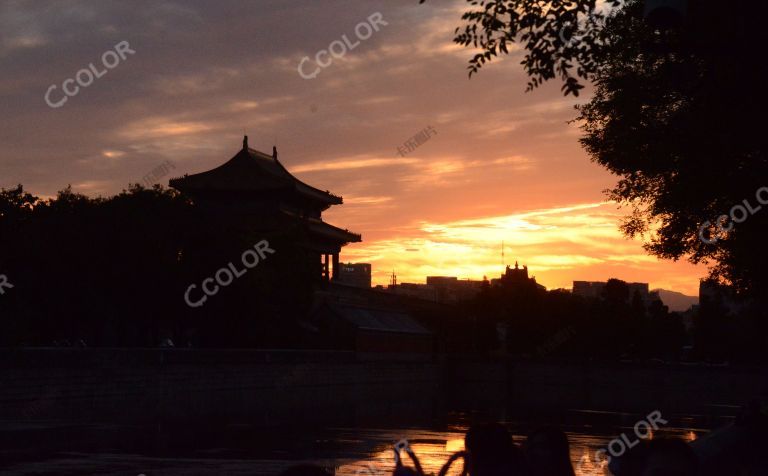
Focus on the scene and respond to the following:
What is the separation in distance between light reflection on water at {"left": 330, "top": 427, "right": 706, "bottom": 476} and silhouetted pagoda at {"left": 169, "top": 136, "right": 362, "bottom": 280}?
35.7 m

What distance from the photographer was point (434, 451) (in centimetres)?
3180

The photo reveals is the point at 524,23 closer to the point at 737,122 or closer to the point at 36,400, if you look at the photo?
the point at 737,122

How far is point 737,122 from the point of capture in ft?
61.6

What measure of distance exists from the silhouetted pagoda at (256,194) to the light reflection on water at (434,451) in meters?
35.7

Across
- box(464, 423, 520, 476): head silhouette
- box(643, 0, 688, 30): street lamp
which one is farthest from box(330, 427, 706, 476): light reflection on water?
box(464, 423, 520, 476): head silhouette

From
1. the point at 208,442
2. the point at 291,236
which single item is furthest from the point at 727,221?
the point at 291,236

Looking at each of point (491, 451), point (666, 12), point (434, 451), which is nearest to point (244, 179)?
point (434, 451)

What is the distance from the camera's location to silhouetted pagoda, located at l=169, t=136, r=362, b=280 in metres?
80.2

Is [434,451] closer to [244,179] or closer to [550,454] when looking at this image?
[550,454]

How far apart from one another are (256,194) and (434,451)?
5171 centimetres

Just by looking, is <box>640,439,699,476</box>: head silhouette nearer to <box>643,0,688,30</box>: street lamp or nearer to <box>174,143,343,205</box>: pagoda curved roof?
<box>643,0,688,30</box>: street lamp

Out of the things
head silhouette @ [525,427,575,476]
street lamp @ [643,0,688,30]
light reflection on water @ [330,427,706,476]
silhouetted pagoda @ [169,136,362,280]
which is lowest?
light reflection on water @ [330,427,706,476]

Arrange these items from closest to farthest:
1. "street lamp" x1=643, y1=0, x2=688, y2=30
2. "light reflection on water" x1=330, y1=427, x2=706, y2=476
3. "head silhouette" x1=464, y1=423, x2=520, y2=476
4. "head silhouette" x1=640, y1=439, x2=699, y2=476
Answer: "head silhouette" x1=640, y1=439, x2=699, y2=476 < "head silhouette" x1=464, y1=423, x2=520, y2=476 < "street lamp" x1=643, y1=0, x2=688, y2=30 < "light reflection on water" x1=330, y1=427, x2=706, y2=476

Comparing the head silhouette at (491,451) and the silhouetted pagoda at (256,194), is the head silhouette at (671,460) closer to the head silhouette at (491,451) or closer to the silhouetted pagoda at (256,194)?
the head silhouette at (491,451)
